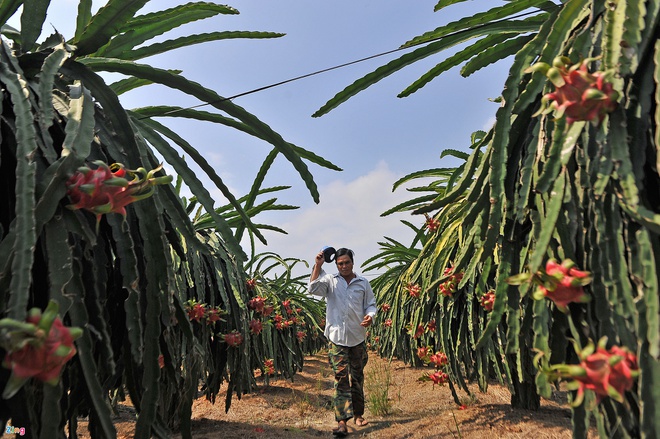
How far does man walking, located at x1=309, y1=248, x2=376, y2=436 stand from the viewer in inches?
161

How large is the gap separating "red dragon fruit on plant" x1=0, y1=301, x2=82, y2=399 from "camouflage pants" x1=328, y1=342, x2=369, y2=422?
12.0 feet

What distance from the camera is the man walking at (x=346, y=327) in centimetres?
409

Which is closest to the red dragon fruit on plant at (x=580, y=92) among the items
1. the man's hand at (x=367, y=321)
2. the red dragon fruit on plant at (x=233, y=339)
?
the red dragon fruit on plant at (x=233, y=339)

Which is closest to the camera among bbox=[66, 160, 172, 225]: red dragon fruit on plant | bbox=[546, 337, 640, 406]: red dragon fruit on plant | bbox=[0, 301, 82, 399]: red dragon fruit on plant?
bbox=[0, 301, 82, 399]: red dragon fruit on plant

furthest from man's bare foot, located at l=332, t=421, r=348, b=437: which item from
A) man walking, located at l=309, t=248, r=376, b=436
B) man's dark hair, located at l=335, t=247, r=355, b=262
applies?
man's dark hair, located at l=335, t=247, r=355, b=262

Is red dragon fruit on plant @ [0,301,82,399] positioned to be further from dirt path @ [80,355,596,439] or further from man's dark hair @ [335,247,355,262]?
man's dark hair @ [335,247,355,262]

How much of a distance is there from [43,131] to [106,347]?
0.54 m

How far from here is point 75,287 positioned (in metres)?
0.94

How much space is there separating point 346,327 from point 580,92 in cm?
361

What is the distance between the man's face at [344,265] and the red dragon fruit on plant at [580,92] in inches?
145

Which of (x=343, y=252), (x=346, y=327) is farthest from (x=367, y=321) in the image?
(x=343, y=252)

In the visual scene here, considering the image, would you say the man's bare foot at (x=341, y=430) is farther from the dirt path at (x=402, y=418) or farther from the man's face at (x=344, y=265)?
the man's face at (x=344, y=265)

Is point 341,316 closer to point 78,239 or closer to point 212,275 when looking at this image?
point 212,275

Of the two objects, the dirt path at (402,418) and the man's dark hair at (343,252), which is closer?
the dirt path at (402,418)
